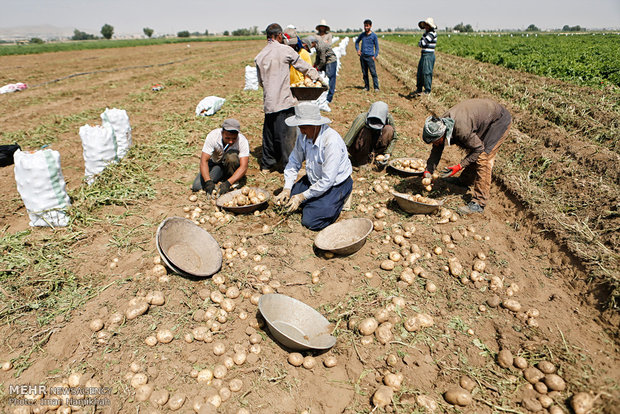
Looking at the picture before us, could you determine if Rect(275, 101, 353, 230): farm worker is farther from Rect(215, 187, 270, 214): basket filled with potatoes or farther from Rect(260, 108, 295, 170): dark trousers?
Rect(260, 108, 295, 170): dark trousers

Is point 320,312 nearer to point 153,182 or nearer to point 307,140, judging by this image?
point 307,140

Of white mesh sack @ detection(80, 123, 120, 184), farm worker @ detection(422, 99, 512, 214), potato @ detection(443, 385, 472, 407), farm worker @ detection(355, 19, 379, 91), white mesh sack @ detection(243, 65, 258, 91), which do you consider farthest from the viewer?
white mesh sack @ detection(243, 65, 258, 91)

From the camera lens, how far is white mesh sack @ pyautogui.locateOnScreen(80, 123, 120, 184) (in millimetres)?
5293

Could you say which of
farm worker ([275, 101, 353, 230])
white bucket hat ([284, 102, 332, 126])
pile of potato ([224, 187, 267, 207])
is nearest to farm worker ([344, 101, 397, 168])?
farm worker ([275, 101, 353, 230])

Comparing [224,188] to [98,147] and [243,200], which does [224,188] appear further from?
[98,147]

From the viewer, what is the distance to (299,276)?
3.75 metres

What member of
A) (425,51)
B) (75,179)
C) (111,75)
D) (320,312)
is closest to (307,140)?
(320,312)

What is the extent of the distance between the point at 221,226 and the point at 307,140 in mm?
1709

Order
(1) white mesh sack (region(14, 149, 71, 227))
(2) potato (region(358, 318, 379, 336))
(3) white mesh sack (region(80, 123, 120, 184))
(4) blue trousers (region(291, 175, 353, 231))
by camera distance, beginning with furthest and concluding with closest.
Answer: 1. (3) white mesh sack (region(80, 123, 120, 184))
2. (4) blue trousers (region(291, 175, 353, 231))
3. (1) white mesh sack (region(14, 149, 71, 227))
4. (2) potato (region(358, 318, 379, 336))

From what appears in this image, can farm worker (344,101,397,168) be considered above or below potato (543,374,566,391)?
above

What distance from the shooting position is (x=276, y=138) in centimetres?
588

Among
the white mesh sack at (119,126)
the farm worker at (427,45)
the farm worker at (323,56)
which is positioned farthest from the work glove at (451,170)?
the farm worker at (427,45)

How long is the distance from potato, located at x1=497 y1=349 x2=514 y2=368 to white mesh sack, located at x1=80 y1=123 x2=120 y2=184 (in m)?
6.20

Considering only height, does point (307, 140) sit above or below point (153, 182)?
above
